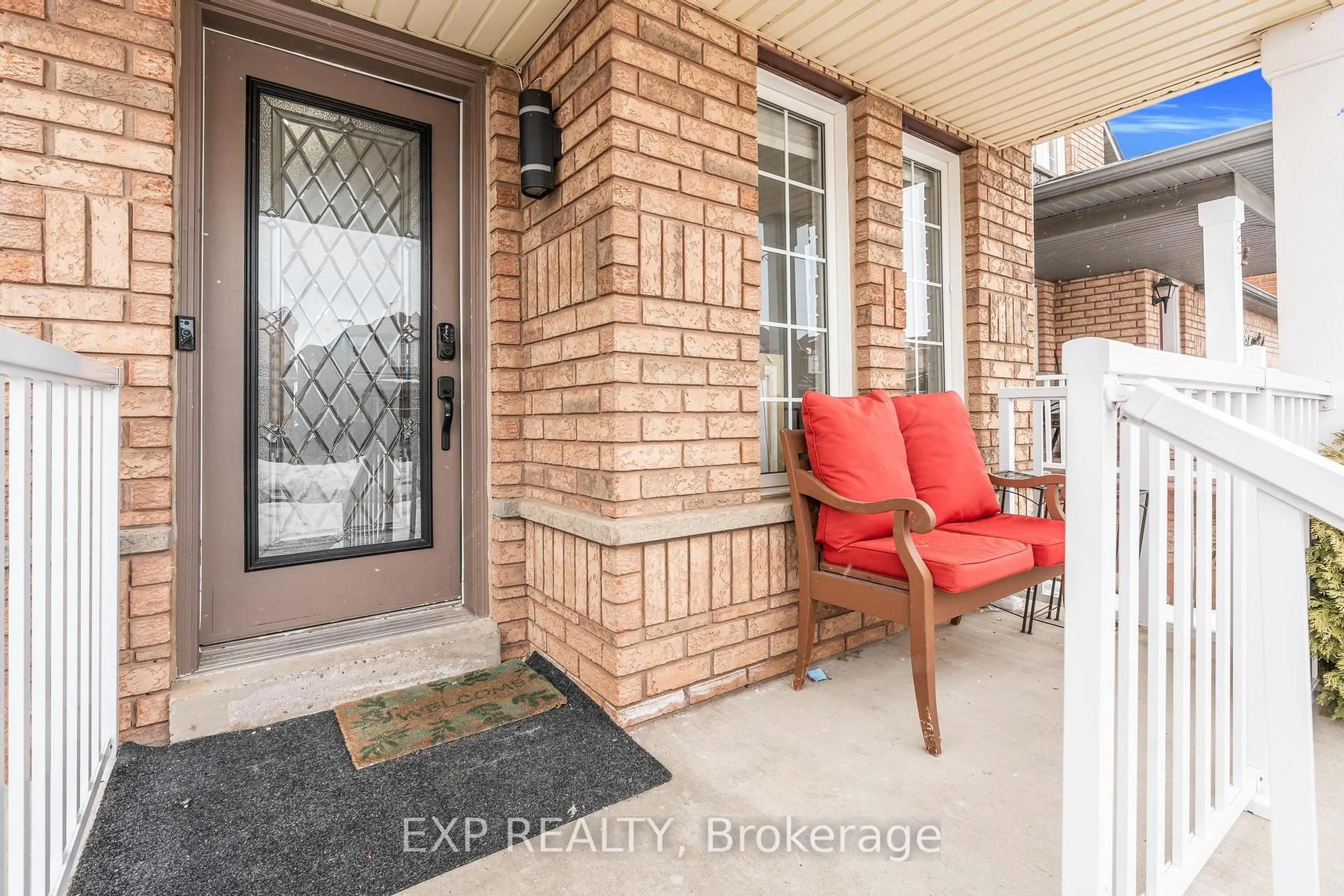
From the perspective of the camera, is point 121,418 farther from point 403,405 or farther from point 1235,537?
point 1235,537

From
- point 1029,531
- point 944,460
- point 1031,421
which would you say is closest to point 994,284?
point 1031,421

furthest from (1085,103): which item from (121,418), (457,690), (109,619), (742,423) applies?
(109,619)

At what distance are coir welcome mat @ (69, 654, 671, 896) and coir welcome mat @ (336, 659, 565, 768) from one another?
4 cm

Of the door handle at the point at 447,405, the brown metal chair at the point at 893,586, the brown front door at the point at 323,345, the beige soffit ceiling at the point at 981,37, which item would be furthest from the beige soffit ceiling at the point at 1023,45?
the door handle at the point at 447,405

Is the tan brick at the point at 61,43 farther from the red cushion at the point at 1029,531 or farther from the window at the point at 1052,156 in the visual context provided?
the window at the point at 1052,156

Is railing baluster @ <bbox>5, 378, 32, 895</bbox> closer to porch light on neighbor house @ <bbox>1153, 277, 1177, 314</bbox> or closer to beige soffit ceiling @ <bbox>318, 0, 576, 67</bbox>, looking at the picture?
beige soffit ceiling @ <bbox>318, 0, 576, 67</bbox>

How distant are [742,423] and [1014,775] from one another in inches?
52.5

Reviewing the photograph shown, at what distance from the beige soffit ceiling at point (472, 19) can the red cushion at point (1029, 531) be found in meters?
2.35

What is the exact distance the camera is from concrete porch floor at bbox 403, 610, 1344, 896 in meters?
1.39

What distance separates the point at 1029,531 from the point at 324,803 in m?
2.38

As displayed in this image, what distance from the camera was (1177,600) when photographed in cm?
104

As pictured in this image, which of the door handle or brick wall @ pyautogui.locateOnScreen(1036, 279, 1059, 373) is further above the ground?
brick wall @ pyautogui.locateOnScreen(1036, 279, 1059, 373)

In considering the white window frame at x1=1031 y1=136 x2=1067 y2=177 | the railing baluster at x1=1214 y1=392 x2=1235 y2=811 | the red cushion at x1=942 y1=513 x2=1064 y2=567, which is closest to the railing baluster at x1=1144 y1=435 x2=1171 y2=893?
the railing baluster at x1=1214 y1=392 x2=1235 y2=811

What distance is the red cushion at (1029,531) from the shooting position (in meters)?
2.20
